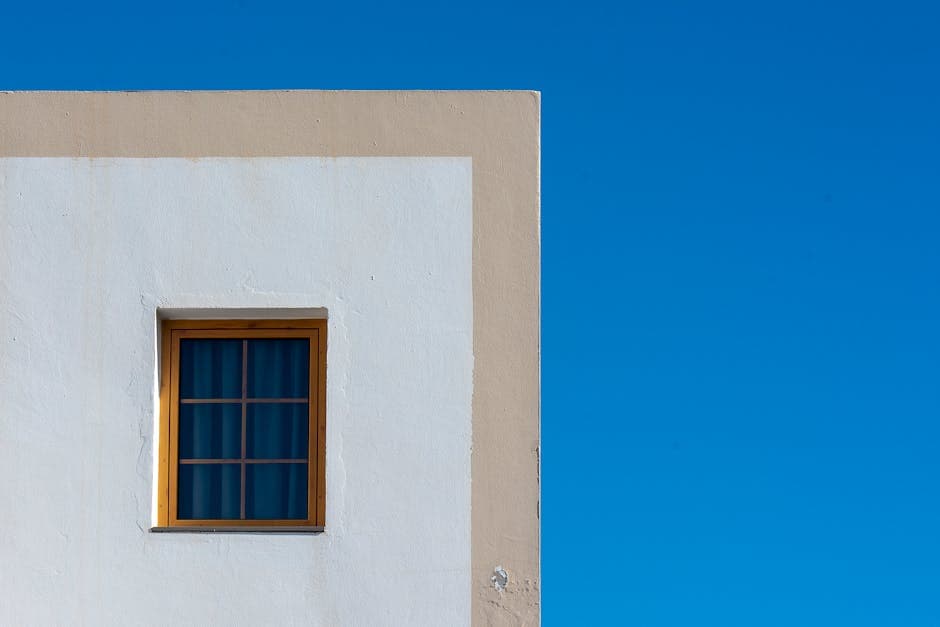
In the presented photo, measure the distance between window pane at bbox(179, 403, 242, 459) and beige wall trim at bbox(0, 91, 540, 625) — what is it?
1.33m

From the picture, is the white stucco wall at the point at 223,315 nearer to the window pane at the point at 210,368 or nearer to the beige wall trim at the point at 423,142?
the beige wall trim at the point at 423,142

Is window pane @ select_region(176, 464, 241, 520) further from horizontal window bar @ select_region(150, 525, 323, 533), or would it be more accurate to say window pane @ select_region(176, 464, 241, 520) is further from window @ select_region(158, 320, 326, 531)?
horizontal window bar @ select_region(150, 525, 323, 533)

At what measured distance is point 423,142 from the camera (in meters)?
7.32

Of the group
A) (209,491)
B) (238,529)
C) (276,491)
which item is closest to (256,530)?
(238,529)

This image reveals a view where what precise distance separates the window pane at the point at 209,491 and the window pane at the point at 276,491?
70mm

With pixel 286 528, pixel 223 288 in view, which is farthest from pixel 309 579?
pixel 223 288

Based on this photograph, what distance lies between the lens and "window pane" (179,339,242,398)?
24.1 feet

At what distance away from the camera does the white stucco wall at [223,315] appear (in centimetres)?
698

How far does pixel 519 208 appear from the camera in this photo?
Result: 7266 mm

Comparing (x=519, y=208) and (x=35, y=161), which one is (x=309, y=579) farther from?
(x=35, y=161)

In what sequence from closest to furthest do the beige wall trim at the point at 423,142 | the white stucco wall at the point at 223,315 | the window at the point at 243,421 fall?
the white stucco wall at the point at 223,315 < the beige wall trim at the point at 423,142 < the window at the point at 243,421

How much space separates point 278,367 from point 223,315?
Result: 16.2 inches

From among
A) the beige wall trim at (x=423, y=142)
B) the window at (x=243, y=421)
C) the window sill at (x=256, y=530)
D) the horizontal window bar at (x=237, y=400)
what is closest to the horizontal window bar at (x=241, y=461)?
the window at (x=243, y=421)

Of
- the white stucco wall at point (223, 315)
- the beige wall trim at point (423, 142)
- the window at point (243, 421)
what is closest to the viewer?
the white stucco wall at point (223, 315)
